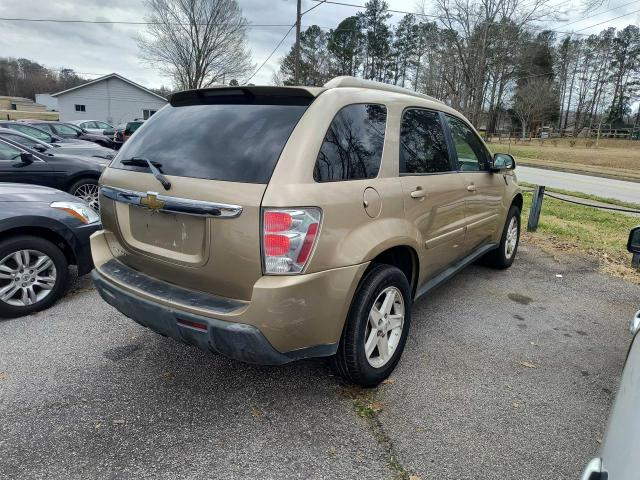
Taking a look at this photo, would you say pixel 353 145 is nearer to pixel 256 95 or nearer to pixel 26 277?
pixel 256 95

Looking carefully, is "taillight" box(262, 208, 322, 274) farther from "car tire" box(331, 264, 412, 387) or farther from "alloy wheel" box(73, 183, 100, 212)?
"alloy wheel" box(73, 183, 100, 212)

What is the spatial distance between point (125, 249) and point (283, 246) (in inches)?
46.5

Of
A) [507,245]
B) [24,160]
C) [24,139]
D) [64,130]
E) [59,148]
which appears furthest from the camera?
[64,130]

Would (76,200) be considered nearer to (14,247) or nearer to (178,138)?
(14,247)

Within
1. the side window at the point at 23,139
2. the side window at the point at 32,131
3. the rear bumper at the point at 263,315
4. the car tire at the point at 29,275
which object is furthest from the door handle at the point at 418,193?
the side window at the point at 32,131

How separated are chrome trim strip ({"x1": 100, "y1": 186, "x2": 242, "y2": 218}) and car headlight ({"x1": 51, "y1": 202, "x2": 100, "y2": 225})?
1756 mm

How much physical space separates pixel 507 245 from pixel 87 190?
20.9ft

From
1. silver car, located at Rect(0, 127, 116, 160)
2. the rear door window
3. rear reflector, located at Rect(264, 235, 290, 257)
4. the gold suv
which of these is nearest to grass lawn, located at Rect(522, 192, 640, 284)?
the gold suv

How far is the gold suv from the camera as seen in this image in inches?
86.2

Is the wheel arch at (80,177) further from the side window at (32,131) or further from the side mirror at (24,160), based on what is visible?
the side window at (32,131)

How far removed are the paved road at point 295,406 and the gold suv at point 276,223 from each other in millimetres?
381

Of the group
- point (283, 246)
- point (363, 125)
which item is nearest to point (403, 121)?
point (363, 125)

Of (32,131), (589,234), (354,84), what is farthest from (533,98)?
(354,84)

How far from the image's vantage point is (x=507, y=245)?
5.34 meters
